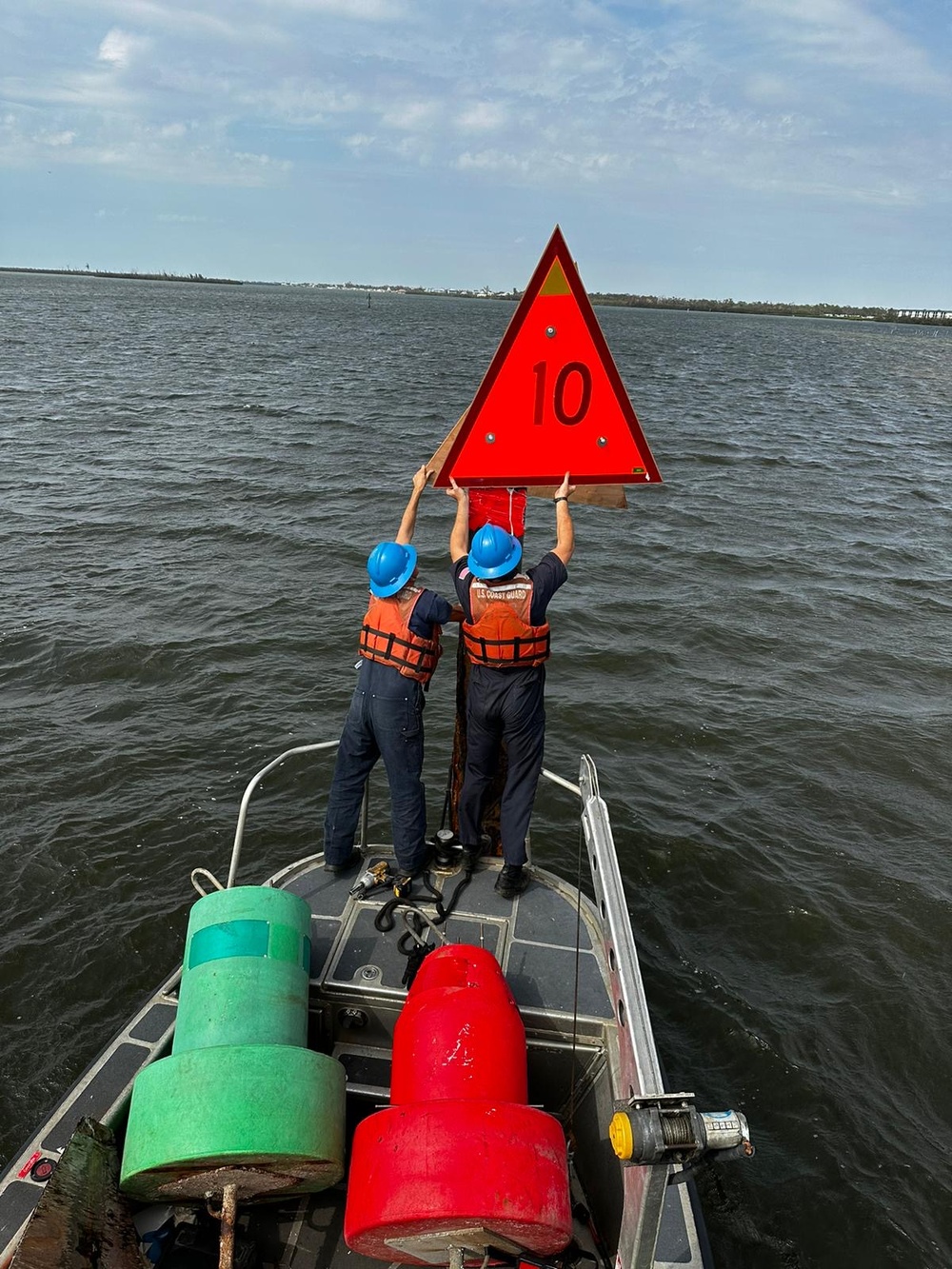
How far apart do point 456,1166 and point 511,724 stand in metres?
2.47

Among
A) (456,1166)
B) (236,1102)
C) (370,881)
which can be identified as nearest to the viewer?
(456,1166)

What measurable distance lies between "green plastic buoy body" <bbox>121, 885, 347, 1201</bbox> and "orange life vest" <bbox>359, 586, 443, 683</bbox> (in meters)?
1.80

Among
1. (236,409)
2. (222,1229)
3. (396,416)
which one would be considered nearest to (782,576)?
(222,1229)

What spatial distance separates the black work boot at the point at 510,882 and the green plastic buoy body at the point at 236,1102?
171 cm

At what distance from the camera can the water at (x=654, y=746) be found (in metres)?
6.06

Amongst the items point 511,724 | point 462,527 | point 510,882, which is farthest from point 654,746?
point 462,527

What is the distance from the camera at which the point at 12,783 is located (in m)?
8.88

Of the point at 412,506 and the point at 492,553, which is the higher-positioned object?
the point at 412,506

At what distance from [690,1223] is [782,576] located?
45.2ft

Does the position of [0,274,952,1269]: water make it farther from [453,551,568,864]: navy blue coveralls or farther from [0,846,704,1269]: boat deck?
[453,551,568,864]: navy blue coveralls

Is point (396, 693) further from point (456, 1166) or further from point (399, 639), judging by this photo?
point (456, 1166)

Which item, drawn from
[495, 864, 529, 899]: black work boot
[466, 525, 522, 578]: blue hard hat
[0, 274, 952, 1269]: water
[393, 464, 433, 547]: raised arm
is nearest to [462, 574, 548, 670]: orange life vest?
[466, 525, 522, 578]: blue hard hat

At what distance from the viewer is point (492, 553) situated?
14.6 feet

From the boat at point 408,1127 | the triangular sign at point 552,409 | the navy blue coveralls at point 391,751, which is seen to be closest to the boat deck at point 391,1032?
the boat at point 408,1127
